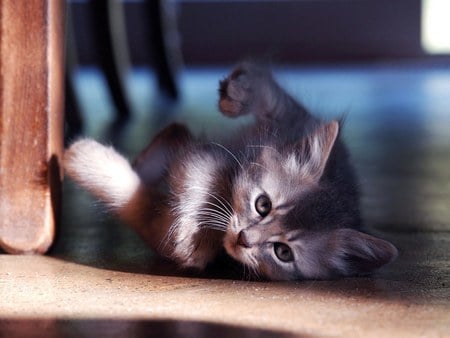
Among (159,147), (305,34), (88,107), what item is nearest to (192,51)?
(305,34)

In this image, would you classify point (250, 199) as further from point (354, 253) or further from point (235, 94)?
point (235, 94)

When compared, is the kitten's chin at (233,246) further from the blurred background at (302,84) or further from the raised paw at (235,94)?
the raised paw at (235,94)

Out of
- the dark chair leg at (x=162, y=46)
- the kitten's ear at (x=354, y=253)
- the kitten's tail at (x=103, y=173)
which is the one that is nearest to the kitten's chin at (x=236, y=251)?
the kitten's ear at (x=354, y=253)

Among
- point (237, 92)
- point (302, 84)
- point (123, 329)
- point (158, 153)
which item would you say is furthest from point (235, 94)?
point (302, 84)

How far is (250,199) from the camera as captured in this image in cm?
155

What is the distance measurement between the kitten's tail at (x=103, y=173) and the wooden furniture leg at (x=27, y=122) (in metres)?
0.08

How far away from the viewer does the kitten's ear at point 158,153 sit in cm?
186

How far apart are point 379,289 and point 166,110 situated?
2762 millimetres

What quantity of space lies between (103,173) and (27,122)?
0.18 metres

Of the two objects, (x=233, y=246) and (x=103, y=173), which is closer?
(x=233, y=246)

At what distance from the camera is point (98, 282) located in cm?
147

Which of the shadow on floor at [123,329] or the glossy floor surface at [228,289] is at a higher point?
the glossy floor surface at [228,289]

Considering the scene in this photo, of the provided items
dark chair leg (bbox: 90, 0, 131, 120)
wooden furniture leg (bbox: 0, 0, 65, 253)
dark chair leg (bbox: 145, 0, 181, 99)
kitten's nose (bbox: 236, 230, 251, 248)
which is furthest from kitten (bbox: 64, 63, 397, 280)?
dark chair leg (bbox: 145, 0, 181, 99)

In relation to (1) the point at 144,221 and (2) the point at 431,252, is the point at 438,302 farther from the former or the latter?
(1) the point at 144,221
